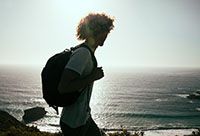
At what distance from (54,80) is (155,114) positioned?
8202 centimetres

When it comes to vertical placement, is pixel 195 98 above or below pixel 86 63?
below

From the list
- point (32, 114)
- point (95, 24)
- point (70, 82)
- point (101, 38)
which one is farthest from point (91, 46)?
point (32, 114)

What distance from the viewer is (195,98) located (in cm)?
11850

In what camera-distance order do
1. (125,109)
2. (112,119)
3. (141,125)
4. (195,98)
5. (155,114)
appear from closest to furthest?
(141,125)
(112,119)
(155,114)
(125,109)
(195,98)

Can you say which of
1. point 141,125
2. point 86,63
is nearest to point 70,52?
point 86,63

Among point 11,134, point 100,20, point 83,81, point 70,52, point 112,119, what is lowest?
point 112,119

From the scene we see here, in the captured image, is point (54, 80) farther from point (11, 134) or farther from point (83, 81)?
point (11, 134)

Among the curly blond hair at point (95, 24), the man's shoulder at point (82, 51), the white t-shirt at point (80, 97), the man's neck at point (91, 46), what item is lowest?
the white t-shirt at point (80, 97)

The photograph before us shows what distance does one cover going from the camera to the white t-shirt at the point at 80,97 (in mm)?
→ 3678

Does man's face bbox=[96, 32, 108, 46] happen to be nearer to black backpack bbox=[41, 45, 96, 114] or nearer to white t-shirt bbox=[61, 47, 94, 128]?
white t-shirt bbox=[61, 47, 94, 128]

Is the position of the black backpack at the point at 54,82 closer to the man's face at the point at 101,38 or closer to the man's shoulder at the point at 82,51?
the man's shoulder at the point at 82,51

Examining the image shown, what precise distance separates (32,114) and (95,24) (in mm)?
76384

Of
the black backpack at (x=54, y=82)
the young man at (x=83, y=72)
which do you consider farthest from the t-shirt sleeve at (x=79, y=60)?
the black backpack at (x=54, y=82)

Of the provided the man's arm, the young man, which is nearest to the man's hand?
the young man
